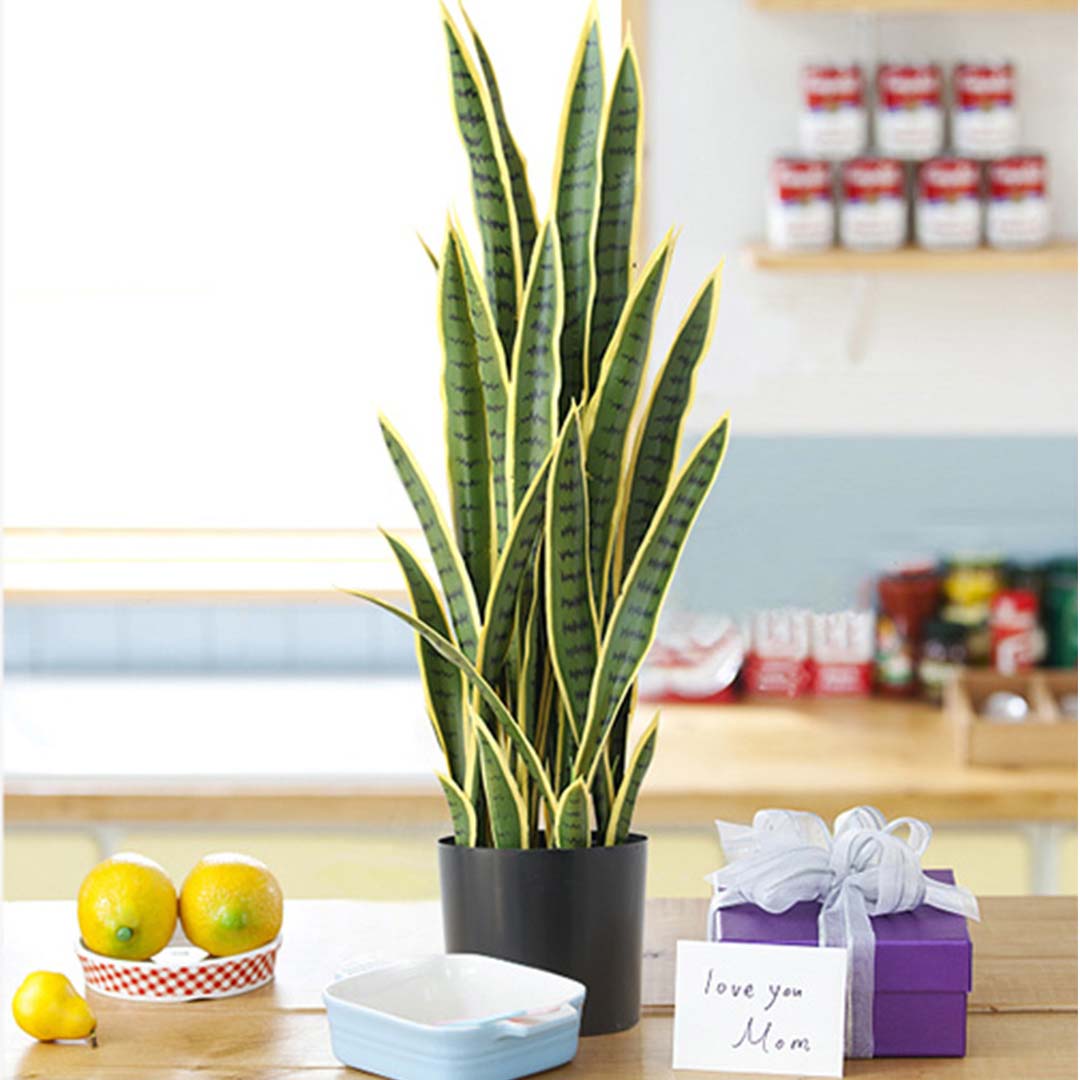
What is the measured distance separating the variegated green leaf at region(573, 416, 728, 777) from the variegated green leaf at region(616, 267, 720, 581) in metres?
0.05

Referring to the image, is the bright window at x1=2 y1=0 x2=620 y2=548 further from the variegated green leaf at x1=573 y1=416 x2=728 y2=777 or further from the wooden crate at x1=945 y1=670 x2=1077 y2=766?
the variegated green leaf at x1=573 y1=416 x2=728 y2=777

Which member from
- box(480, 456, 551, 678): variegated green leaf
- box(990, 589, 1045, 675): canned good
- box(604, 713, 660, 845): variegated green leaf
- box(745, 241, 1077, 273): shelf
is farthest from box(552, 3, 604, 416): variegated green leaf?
box(990, 589, 1045, 675): canned good

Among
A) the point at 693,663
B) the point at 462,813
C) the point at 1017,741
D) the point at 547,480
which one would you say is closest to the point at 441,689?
the point at 462,813

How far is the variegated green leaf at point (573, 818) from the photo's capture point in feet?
3.84

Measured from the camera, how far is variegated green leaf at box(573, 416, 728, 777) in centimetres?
118

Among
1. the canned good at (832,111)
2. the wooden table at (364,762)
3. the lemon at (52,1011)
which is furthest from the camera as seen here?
the canned good at (832,111)

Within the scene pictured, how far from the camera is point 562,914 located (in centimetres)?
118

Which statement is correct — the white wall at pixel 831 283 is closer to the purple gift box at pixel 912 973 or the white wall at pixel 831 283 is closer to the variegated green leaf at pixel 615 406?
the variegated green leaf at pixel 615 406

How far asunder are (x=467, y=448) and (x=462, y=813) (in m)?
0.26

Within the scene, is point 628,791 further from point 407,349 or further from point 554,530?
point 407,349

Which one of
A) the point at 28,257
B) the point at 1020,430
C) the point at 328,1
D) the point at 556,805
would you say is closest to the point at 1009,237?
the point at 1020,430

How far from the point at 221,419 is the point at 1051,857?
156 cm

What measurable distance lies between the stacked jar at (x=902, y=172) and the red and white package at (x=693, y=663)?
0.67 meters

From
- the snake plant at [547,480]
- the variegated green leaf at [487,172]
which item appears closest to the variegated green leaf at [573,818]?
the snake plant at [547,480]
